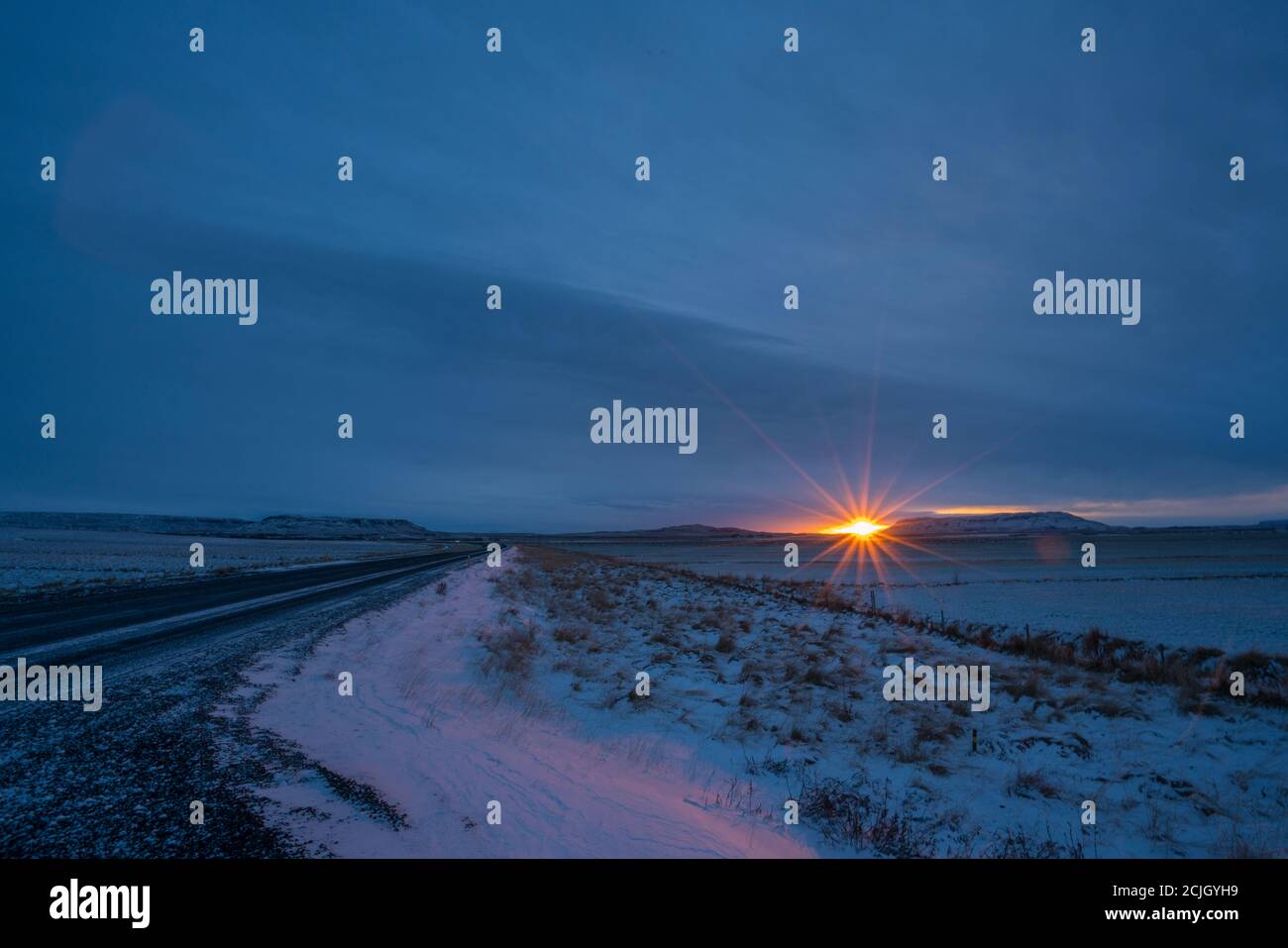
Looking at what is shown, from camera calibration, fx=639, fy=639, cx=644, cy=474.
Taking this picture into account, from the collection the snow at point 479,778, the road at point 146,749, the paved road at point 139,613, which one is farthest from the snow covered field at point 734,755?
the paved road at point 139,613

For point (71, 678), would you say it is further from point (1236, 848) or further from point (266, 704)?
point (1236, 848)

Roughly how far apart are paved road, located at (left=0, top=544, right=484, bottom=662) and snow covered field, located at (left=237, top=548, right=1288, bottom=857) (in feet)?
12.3

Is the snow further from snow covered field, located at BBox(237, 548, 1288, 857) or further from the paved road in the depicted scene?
the paved road

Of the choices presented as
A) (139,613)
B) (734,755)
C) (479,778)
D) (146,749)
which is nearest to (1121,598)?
(734,755)

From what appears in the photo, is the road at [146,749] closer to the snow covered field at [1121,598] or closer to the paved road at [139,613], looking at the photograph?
the paved road at [139,613]

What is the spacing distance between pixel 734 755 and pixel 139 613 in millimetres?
16478

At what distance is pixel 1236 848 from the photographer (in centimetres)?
607

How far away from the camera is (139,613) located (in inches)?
658

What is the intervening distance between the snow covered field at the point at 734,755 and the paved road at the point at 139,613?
3.75 meters

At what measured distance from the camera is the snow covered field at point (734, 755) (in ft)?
18.5

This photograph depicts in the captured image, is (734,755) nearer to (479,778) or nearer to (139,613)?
(479,778)

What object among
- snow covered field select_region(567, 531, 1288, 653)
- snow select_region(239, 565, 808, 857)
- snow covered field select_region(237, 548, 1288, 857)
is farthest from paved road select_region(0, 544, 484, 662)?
snow covered field select_region(567, 531, 1288, 653)
